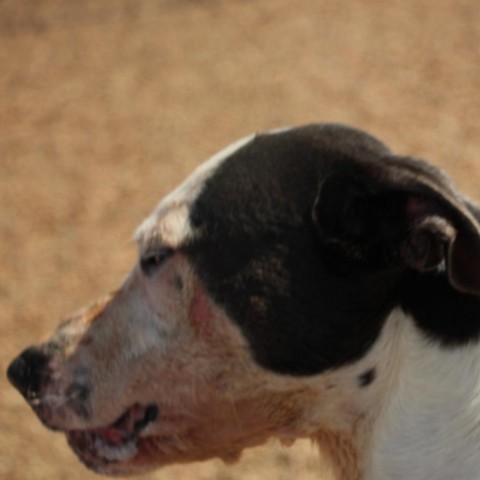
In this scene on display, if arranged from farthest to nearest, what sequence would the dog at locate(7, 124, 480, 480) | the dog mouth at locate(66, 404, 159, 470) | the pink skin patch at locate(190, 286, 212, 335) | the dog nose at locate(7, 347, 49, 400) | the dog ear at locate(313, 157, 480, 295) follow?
1. the dog nose at locate(7, 347, 49, 400)
2. the dog mouth at locate(66, 404, 159, 470)
3. the pink skin patch at locate(190, 286, 212, 335)
4. the dog at locate(7, 124, 480, 480)
5. the dog ear at locate(313, 157, 480, 295)

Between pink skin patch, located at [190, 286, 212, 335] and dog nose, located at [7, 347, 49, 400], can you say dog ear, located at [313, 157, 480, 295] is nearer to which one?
pink skin patch, located at [190, 286, 212, 335]

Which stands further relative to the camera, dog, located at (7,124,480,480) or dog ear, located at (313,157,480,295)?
dog, located at (7,124,480,480)

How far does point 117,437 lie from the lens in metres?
2.47

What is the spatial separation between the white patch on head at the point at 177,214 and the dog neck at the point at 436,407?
19.6 inches

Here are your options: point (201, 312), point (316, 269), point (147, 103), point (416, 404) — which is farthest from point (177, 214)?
point (147, 103)

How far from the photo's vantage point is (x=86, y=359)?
8.16 feet

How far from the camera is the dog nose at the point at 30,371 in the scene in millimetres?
2549

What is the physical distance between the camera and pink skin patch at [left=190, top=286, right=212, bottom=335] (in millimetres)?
2289

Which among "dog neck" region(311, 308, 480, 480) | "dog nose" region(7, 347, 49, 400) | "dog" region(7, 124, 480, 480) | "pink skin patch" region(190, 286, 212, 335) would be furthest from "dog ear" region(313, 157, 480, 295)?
"dog nose" region(7, 347, 49, 400)

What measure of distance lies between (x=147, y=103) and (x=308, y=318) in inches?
179

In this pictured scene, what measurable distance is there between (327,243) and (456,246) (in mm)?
275

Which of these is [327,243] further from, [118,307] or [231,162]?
[118,307]

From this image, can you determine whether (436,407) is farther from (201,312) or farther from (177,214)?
(177,214)

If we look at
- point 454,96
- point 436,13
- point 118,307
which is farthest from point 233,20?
point 118,307
